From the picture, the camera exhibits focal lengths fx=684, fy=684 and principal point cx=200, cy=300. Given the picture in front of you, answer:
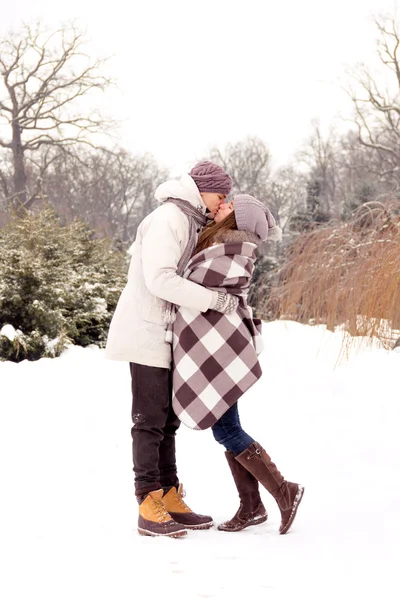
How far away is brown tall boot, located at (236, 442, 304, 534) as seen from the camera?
2822 mm

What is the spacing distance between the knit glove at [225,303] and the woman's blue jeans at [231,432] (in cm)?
42

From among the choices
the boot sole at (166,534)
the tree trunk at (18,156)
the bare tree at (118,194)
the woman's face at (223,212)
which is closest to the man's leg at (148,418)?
the boot sole at (166,534)

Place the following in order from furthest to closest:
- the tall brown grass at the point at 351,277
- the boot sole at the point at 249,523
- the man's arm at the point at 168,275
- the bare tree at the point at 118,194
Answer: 1. the bare tree at the point at 118,194
2. the tall brown grass at the point at 351,277
3. the boot sole at the point at 249,523
4. the man's arm at the point at 168,275

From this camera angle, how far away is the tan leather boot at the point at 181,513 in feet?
9.89

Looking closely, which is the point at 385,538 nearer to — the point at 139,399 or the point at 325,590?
the point at 325,590

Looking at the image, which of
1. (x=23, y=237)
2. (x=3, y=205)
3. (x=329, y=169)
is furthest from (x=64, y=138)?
(x=329, y=169)

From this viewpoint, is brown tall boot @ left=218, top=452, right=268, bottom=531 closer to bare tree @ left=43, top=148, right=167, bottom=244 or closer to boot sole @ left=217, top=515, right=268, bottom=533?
boot sole @ left=217, top=515, right=268, bottom=533

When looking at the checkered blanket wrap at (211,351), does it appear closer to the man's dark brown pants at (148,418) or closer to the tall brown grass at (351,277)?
the man's dark brown pants at (148,418)

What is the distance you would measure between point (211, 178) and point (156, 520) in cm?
143

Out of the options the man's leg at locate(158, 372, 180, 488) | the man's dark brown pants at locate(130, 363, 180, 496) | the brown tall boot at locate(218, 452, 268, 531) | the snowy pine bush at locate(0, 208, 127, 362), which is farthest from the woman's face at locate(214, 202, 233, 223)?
the snowy pine bush at locate(0, 208, 127, 362)

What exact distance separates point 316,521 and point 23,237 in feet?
21.4

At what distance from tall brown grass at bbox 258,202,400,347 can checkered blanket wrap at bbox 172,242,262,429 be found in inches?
110

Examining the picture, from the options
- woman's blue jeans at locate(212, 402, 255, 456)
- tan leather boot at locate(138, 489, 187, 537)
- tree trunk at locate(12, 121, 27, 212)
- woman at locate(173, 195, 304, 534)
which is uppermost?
tree trunk at locate(12, 121, 27, 212)

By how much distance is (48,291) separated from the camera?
7.84m
